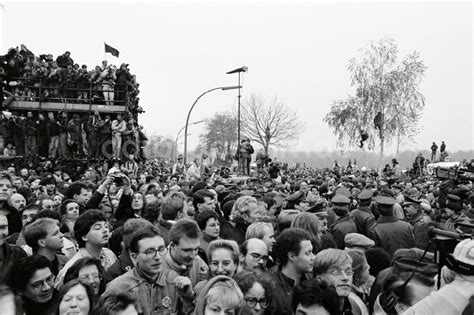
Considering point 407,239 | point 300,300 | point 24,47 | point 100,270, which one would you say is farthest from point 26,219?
point 24,47

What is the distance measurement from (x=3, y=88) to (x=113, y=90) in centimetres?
355

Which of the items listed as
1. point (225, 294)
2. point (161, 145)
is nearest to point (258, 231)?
point (225, 294)

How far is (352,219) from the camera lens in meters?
7.96

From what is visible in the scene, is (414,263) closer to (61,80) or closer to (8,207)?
(8,207)

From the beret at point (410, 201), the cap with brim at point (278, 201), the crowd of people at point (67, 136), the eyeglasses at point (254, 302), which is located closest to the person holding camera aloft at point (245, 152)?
the crowd of people at point (67, 136)

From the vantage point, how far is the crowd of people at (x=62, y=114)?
58.3 feet

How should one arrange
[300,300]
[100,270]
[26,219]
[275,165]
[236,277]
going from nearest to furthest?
[300,300]
[236,277]
[100,270]
[26,219]
[275,165]

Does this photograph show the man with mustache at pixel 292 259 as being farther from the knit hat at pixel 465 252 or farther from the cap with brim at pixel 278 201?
the cap with brim at pixel 278 201

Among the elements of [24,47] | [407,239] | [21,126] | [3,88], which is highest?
[24,47]

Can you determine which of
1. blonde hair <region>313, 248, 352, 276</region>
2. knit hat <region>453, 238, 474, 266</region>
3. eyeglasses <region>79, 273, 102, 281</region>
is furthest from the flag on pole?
knit hat <region>453, 238, 474, 266</region>

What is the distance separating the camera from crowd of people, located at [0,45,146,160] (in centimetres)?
1777

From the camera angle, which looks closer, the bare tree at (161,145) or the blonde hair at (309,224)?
the blonde hair at (309,224)

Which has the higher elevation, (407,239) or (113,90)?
(113,90)

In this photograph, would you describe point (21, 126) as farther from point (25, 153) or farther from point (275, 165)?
point (275, 165)
